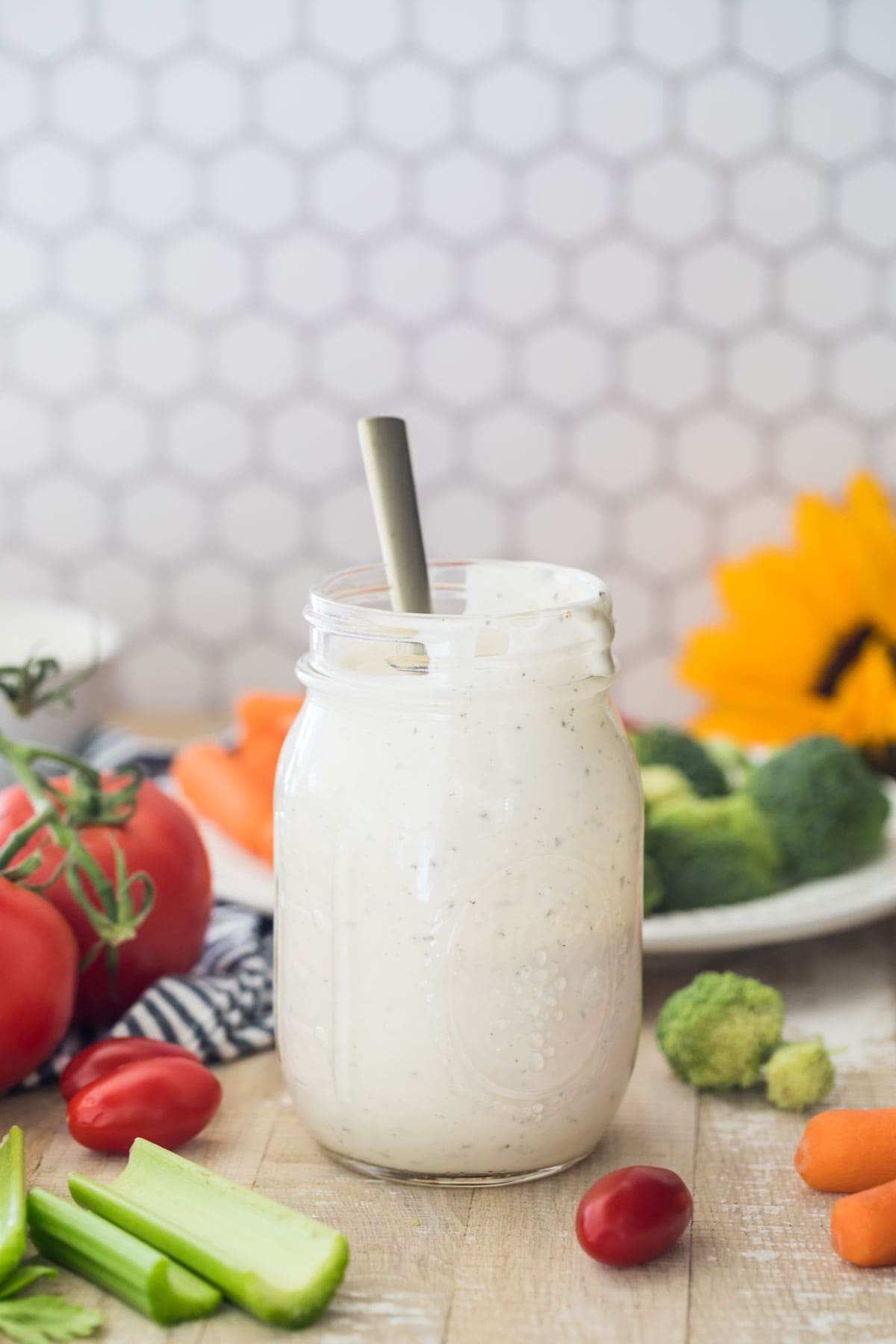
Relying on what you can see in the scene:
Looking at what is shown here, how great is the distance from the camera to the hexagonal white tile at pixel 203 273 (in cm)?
188

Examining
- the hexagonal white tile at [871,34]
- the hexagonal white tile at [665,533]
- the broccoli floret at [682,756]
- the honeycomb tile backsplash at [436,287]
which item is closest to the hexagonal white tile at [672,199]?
the honeycomb tile backsplash at [436,287]

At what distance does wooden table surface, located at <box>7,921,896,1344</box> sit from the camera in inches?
26.9

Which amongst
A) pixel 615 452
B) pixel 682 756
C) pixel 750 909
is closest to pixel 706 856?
pixel 750 909

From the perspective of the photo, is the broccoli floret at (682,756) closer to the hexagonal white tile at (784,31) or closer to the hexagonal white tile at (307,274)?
the hexagonal white tile at (307,274)

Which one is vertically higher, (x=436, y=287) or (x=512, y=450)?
(x=436, y=287)

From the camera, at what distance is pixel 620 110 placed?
1808 mm

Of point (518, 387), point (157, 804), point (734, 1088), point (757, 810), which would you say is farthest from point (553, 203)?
point (734, 1088)

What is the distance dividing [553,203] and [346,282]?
0.94ft

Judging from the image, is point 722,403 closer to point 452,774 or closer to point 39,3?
point 39,3

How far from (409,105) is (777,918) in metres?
1.21

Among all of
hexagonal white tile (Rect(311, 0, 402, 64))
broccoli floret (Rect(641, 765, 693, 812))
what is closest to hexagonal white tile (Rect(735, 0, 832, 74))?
hexagonal white tile (Rect(311, 0, 402, 64))

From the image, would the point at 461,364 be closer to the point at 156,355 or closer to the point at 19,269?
the point at 156,355

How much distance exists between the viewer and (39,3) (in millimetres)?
1824

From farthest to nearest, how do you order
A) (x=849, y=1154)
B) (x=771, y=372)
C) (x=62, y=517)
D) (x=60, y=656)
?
(x=62, y=517) → (x=771, y=372) → (x=60, y=656) → (x=849, y=1154)
